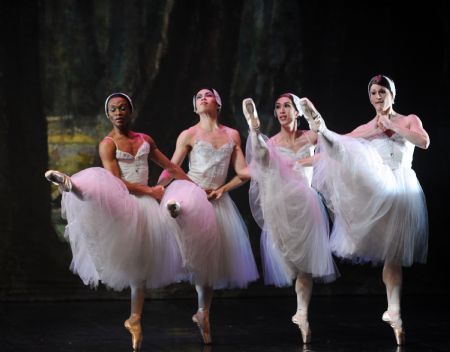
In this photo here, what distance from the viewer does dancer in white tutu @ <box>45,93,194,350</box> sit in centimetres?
452

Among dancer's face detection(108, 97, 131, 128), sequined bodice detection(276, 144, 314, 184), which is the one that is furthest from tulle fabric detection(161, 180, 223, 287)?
sequined bodice detection(276, 144, 314, 184)

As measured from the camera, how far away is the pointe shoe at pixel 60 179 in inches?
168

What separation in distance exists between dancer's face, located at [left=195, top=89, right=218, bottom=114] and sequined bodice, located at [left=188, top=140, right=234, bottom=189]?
0.69 ft

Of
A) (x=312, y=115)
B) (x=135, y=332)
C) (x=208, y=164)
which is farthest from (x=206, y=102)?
(x=135, y=332)

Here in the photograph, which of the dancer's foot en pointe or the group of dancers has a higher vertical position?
the group of dancers

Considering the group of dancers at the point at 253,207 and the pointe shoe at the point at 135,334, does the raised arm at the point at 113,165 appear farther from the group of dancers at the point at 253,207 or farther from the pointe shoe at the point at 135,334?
the pointe shoe at the point at 135,334

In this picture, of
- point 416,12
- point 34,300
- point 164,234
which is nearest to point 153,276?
point 164,234

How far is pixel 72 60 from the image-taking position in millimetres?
7059

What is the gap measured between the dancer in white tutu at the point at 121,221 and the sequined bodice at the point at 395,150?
1.36 metres

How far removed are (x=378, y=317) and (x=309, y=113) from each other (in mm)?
1948

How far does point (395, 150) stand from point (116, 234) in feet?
5.79

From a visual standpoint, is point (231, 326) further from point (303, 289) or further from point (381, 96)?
point (381, 96)

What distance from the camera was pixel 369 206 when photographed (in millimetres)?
4953

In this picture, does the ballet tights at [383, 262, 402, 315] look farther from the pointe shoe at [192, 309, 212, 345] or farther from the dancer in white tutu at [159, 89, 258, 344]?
the pointe shoe at [192, 309, 212, 345]
